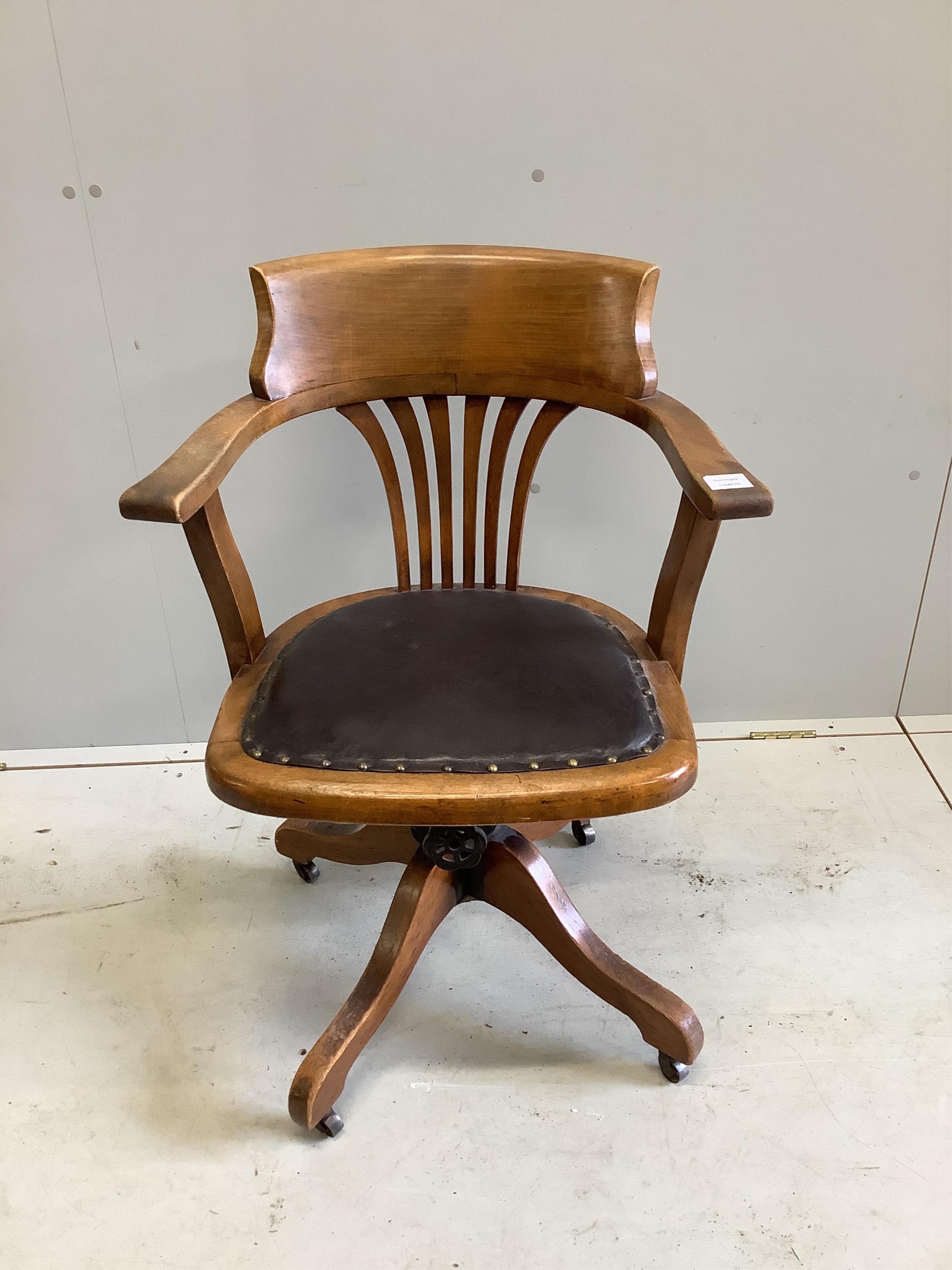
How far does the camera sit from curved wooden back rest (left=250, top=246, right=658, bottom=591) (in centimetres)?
112

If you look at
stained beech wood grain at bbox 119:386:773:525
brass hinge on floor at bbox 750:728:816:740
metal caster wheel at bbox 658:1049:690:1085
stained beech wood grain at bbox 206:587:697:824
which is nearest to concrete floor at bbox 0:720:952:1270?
metal caster wheel at bbox 658:1049:690:1085

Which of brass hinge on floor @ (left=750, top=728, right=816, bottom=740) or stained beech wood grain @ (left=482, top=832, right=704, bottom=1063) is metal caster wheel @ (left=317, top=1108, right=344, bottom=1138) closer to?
stained beech wood grain @ (left=482, top=832, right=704, bottom=1063)

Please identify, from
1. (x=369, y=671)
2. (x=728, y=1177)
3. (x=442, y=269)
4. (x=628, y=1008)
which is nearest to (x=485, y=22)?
(x=442, y=269)

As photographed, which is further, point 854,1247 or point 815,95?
point 815,95

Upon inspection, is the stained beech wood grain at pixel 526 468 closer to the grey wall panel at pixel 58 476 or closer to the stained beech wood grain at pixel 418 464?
the stained beech wood grain at pixel 418 464

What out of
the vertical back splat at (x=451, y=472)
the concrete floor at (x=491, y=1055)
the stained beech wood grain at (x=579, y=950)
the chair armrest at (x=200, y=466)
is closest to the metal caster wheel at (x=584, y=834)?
the concrete floor at (x=491, y=1055)

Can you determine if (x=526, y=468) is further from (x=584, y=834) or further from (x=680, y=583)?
(x=584, y=834)

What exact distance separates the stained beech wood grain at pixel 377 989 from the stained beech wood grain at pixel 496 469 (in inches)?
16.3

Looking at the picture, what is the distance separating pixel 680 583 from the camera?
1.04 metres

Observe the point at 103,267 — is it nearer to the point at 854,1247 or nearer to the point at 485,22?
the point at 485,22

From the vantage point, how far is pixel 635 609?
1.69 metres

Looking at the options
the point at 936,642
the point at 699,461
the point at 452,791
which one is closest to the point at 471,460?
the point at 699,461

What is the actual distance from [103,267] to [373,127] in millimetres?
468

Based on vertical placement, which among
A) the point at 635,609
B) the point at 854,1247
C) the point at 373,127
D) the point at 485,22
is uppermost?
the point at 485,22
